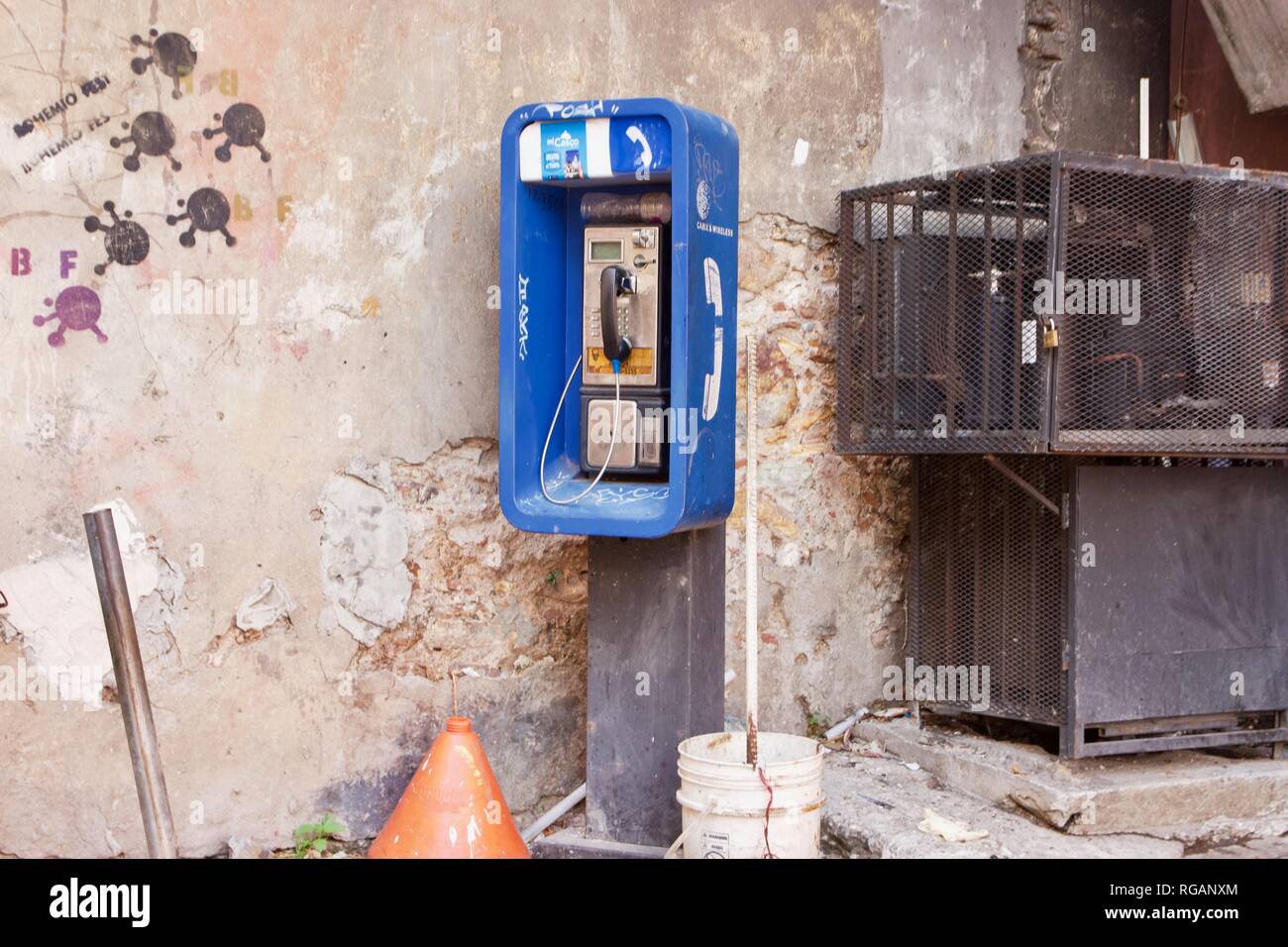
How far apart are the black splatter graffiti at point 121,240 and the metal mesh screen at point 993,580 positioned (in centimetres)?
237

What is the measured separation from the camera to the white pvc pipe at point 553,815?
12.8 ft

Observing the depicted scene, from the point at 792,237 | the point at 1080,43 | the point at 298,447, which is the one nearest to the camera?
the point at 298,447

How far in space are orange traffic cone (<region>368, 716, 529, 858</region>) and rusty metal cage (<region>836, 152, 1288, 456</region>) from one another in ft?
5.06

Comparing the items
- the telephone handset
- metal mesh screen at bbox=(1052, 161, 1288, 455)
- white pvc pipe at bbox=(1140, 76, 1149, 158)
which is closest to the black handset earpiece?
the telephone handset

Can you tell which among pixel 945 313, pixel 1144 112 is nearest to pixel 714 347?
pixel 945 313

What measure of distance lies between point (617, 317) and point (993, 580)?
142 cm

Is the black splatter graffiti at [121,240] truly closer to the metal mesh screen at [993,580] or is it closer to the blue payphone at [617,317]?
the blue payphone at [617,317]

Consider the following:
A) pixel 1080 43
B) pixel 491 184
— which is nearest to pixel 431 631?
pixel 491 184

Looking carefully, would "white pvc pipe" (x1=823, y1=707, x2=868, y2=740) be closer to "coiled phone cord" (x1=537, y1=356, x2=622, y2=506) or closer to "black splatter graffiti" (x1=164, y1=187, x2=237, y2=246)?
"coiled phone cord" (x1=537, y1=356, x2=622, y2=506)

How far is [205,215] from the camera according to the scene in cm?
369

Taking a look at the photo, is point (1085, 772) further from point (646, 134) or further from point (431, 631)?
point (646, 134)

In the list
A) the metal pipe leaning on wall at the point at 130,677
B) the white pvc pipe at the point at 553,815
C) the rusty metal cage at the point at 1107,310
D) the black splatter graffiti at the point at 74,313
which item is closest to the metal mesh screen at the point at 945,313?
the rusty metal cage at the point at 1107,310

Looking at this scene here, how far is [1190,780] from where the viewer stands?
3826mm

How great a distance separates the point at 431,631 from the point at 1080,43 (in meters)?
2.92
